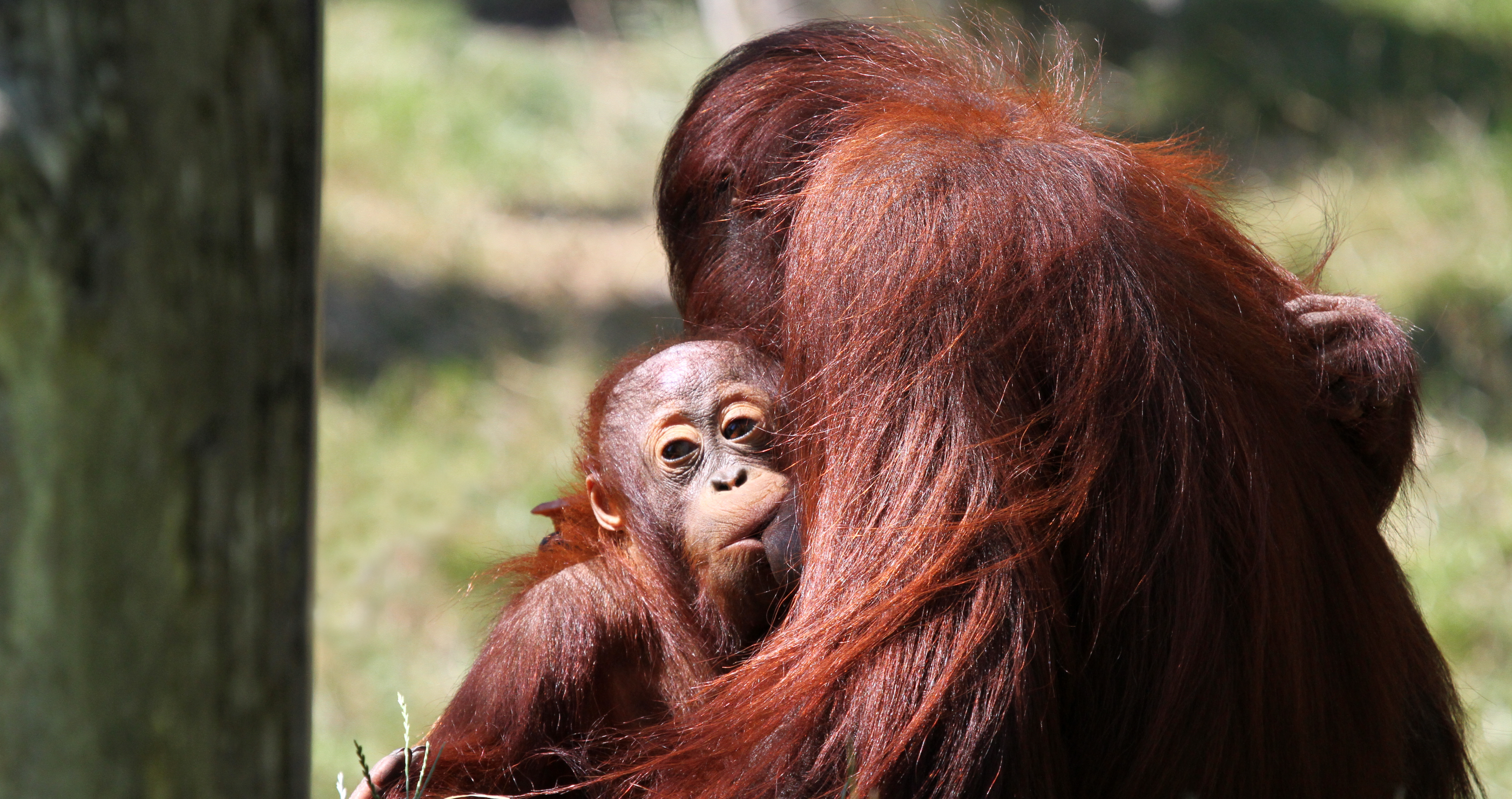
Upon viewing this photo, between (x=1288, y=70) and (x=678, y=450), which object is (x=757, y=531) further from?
A: (x=1288, y=70)

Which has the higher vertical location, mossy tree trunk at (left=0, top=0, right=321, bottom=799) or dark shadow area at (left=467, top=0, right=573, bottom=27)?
dark shadow area at (left=467, top=0, right=573, bottom=27)

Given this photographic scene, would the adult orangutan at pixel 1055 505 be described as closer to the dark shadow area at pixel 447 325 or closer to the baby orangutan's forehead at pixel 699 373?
the baby orangutan's forehead at pixel 699 373

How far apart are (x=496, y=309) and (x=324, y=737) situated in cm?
295

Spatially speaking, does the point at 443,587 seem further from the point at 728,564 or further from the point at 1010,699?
the point at 1010,699

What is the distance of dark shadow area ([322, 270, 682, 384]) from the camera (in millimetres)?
6562

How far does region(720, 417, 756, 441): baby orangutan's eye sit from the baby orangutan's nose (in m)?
0.05

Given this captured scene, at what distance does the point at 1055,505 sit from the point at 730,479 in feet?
1.62

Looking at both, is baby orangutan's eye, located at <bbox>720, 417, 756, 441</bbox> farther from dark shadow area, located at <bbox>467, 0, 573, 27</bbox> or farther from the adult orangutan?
dark shadow area, located at <bbox>467, 0, 573, 27</bbox>

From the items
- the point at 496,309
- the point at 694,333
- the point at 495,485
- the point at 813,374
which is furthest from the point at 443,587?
the point at 813,374

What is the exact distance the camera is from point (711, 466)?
198 centimetres

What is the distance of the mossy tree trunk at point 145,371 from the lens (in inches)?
40.8

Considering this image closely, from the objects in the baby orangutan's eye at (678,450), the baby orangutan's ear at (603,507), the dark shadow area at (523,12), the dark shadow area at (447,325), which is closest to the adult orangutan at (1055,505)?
the baby orangutan's eye at (678,450)

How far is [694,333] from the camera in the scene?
7.29 feet

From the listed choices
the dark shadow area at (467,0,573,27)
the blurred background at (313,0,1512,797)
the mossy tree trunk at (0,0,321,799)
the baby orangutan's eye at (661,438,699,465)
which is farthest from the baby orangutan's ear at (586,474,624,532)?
the dark shadow area at (467,0,573,27)
